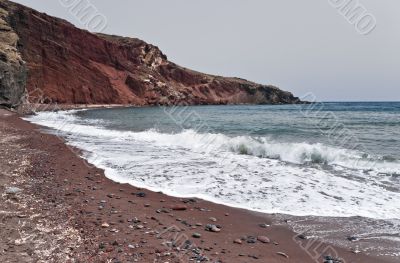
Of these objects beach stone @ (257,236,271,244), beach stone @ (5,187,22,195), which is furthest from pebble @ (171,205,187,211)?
beach stone @ (5,187,22,195)

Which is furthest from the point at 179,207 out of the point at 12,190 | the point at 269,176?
the point at 269,176

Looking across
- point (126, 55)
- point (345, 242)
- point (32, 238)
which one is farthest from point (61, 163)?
point (126, 55)

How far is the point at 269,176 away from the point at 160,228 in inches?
178

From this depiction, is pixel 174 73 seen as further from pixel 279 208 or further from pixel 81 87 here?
pixel 279 208

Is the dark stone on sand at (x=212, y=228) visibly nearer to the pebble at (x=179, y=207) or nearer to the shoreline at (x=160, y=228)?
the shoreline at (x=160, y=228)

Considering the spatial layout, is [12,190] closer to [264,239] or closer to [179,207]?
[179,207]

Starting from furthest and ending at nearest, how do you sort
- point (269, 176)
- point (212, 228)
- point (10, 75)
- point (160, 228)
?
point (10, 75) → point (269, 176) → point (212, 228) → point (160, 228)

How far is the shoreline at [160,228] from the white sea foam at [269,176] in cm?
70

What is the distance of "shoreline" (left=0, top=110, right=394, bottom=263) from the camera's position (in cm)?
426

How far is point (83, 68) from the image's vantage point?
221ft

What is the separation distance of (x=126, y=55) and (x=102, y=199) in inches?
3218

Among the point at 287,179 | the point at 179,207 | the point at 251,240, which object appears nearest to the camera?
the point at 251,240

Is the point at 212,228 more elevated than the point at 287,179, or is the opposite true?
the point at 287,179

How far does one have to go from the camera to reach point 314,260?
14.3 feet
